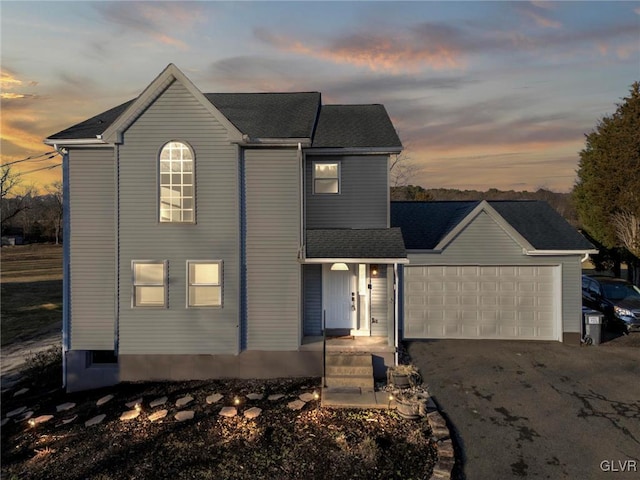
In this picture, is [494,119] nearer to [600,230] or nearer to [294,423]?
[600,230]

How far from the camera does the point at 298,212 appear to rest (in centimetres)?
967

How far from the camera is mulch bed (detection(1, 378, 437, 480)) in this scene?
5.82 metres

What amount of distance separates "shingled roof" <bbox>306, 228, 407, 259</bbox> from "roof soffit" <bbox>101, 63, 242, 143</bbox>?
11.5 feet

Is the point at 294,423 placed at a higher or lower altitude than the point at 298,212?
lower

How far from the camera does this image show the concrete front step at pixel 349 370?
8749 millimetres

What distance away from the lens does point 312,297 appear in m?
10.9

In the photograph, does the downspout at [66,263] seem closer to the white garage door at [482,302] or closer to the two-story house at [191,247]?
the two-story house at [191,247]

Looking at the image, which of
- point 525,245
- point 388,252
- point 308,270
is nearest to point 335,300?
point 308,270

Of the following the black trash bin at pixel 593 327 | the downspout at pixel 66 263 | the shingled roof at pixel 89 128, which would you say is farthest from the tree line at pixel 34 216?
the black trash bin at pixel 593 327

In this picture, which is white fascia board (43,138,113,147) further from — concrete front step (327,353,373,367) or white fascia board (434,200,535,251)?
white fascia board (434,200,535,251)

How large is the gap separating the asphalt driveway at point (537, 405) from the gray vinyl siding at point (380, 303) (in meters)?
1.33

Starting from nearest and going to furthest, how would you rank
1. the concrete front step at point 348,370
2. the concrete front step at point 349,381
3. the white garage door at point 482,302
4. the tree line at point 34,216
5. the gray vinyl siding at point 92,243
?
the concrete front step at point 349,381 < the concrete front step at point 348,370 < the gray vinyl siding at point 92,243 < the white garage door at point 482,302 < the tree line at point 34,216

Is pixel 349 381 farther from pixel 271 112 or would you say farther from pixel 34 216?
pixel 34 216

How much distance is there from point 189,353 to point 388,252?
612 cm
